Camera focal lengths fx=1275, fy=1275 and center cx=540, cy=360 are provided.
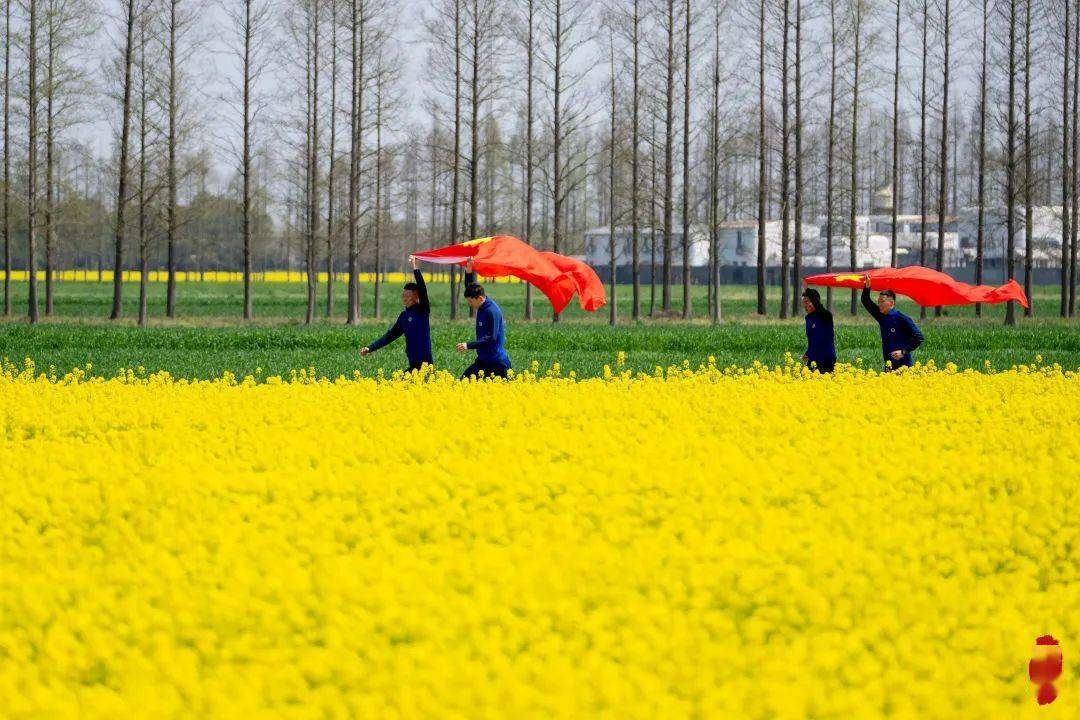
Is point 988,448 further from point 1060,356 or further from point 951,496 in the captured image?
point 1060,356

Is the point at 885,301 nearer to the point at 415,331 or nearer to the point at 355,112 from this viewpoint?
the point at 415,331

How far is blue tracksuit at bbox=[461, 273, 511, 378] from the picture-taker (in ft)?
47.3

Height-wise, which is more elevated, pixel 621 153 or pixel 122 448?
pixel 621 153

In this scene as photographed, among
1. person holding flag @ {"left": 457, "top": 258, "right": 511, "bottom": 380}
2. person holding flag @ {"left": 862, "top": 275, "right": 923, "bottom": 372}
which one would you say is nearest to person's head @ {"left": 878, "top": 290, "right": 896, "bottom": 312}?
person holding flag @ {"left": 862, "top": 275, "right": 923, "bottom": 372}

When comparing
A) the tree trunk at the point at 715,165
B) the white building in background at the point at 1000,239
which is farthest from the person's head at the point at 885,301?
the white building in background at the point at 1000,239

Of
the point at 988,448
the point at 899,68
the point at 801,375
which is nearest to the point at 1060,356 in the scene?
the point at 801,375

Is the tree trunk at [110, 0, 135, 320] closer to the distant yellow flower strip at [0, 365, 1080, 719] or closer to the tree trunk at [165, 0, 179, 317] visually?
the tree trunk at [165, 0, 179, 317]

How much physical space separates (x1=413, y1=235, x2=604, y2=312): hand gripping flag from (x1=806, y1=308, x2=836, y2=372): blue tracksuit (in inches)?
110

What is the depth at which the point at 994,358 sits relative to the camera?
25047 mm

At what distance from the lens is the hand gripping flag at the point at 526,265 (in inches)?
635

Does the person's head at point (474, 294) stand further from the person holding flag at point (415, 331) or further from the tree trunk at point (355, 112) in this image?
the tree trunk at point (355, 112)

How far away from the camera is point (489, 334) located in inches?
574

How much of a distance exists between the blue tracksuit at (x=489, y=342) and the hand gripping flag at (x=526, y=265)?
122 cm

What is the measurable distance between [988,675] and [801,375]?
11.6 meters
